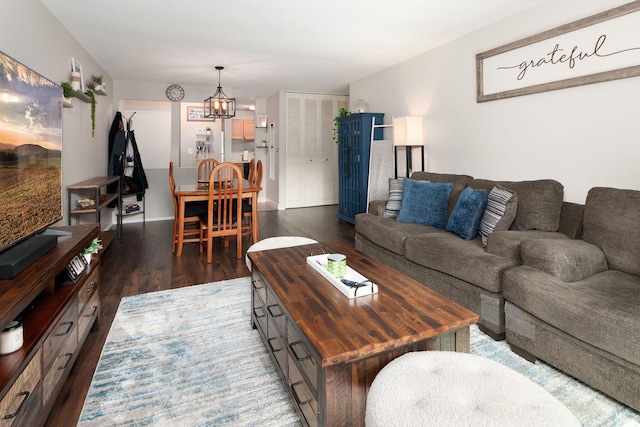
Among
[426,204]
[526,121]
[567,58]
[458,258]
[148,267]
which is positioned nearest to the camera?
[458,258]

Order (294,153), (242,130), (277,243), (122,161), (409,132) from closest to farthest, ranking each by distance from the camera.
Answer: (277,243) → (409,132) → (122,161) → (294,153) → (242,130)

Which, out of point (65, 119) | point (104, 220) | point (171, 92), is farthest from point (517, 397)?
point (171, 92)

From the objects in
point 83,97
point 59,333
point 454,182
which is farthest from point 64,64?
point 454,182

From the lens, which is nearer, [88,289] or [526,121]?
[88,289]

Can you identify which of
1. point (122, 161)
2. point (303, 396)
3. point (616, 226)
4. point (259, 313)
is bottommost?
point (303, 396)

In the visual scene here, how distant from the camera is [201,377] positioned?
180cm

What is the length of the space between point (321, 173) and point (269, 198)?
4.97 ft

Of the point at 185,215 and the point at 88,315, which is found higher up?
the point at 185,215

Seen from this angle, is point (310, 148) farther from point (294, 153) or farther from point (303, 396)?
point (303, 396)

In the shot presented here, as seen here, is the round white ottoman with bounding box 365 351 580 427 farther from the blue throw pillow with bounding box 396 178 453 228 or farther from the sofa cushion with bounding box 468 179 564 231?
the blue throw pillow with bounding box 396 178 453 228

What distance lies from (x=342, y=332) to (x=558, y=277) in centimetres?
132

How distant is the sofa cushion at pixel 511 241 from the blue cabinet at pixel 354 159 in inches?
116

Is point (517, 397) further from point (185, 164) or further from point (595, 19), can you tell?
point (185, 164)

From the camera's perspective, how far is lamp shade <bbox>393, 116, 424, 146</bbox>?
14.1ft
